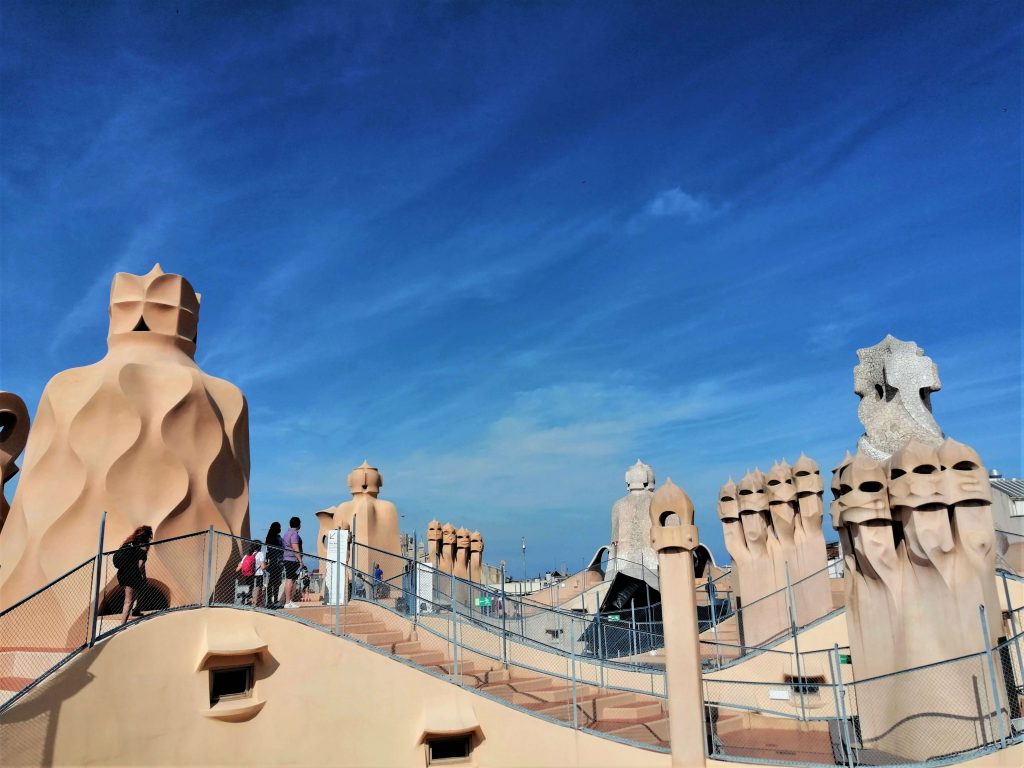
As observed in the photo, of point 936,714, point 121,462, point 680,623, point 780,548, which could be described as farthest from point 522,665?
point 121,462

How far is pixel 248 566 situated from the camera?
1024 centimetres

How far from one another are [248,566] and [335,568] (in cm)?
188

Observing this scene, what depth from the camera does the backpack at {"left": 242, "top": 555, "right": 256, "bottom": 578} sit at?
10.2 metres

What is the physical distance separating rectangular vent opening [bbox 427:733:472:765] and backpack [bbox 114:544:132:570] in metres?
4.38

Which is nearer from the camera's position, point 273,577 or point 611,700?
point 273,577

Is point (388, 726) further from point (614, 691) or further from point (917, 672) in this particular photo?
point (917, 672)

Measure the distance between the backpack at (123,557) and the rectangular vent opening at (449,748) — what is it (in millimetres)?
4381

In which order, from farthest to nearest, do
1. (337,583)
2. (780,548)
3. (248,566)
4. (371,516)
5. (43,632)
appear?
(371,516) < (780,548) < (337,583) < (248,566) < (43,632)

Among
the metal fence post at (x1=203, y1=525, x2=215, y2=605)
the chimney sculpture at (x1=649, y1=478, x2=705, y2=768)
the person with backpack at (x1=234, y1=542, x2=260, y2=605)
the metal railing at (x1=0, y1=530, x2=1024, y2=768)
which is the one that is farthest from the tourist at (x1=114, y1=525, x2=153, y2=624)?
the chimney sculpture at (x1=649, y1=478, x2=705, y2=768)

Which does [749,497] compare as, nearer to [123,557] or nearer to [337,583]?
[337,583]

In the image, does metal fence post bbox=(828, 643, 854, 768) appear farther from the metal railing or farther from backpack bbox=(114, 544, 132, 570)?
backpack bbox=(114, 544, 132, 570)

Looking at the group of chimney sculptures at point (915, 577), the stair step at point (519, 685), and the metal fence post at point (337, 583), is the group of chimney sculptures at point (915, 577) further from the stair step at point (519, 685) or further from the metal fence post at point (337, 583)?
the metal fence post at point (337, 583)

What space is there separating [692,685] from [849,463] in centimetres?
385

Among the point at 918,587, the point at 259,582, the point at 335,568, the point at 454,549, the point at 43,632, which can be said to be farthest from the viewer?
the point at 454,549
